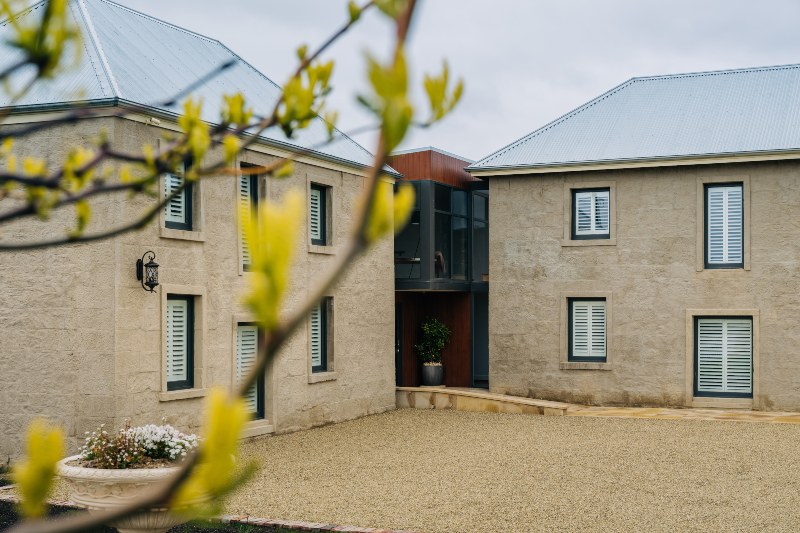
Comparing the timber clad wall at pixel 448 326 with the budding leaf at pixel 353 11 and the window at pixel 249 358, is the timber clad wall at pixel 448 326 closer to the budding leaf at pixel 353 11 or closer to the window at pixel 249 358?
the window at pixel 249 358

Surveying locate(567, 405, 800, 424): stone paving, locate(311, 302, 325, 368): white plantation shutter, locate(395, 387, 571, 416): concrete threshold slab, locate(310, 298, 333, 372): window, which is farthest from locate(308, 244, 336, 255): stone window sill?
locate(567, 405, 800, 424): stone paving

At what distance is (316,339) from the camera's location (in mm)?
17812

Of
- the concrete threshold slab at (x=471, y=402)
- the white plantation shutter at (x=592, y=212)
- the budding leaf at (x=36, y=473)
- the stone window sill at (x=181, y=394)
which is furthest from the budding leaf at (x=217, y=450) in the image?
the white plantation shutter at (x=592, y=212)

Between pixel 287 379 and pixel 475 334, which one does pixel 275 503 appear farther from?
pixel 475 334

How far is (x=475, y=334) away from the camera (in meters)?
23.2

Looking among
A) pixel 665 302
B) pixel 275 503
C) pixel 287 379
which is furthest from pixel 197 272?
pixel 665 302

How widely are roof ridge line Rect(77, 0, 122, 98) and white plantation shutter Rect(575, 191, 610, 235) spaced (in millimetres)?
10293

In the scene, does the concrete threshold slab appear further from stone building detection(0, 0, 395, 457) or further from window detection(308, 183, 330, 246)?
window detection(308, 183, 330, 246)

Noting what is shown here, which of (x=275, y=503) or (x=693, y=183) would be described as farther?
(x=693, y=183)

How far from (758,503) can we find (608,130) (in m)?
11.7

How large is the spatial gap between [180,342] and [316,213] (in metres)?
4.47

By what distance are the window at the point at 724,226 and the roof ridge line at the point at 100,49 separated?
11.6 meters

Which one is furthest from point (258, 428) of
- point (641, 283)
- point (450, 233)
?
point (641, 283)

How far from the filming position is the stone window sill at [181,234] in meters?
13.7
